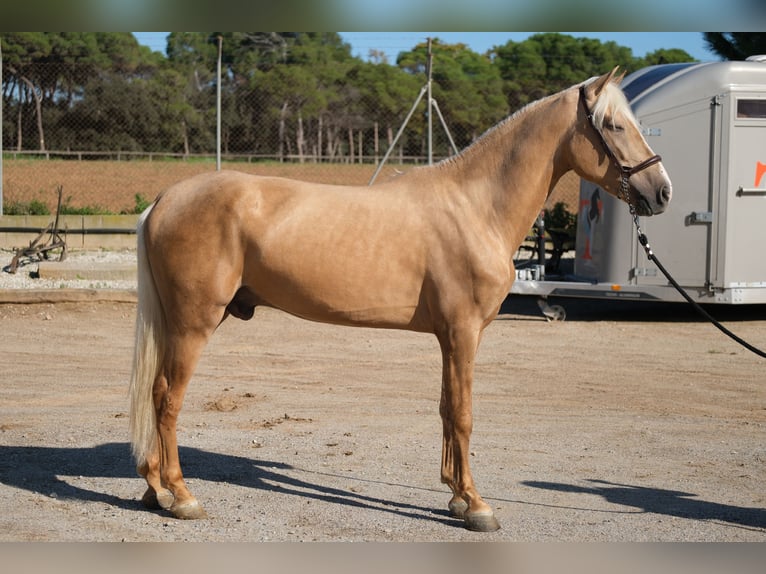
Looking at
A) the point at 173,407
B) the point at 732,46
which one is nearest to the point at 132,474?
the point at 173,407

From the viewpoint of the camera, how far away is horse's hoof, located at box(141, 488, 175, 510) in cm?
428

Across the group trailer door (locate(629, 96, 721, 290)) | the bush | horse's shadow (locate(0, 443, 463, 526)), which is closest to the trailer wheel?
trailer door (locate(629, 96, 721, 290))

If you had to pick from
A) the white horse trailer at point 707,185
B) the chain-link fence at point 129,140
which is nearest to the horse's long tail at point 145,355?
the white horse trailer at point 707,185

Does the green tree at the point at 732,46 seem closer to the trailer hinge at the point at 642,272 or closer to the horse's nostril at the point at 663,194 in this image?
the trailer hinge at the point at 642,272

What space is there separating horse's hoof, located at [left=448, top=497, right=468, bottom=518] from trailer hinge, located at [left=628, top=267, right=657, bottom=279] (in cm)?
648

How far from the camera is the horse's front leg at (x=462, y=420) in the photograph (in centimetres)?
409

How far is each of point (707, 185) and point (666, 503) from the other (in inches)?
244

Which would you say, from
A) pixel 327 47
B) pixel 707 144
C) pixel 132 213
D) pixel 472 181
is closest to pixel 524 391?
pixel 472 181

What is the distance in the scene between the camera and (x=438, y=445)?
5.64 metres

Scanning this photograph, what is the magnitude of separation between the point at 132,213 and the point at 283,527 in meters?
11.8

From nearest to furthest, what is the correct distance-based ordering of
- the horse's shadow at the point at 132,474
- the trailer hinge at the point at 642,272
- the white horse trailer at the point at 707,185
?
1. the horse's shadow at the point at 132,474
2. the white horse trailer at the point at 707,185
3. the trailer hinge at the point at 642,272

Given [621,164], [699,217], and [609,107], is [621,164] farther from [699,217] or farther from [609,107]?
[699,217]

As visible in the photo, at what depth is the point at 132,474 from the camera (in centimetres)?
Answer: 498

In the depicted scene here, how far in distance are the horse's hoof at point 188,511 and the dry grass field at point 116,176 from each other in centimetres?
1094
